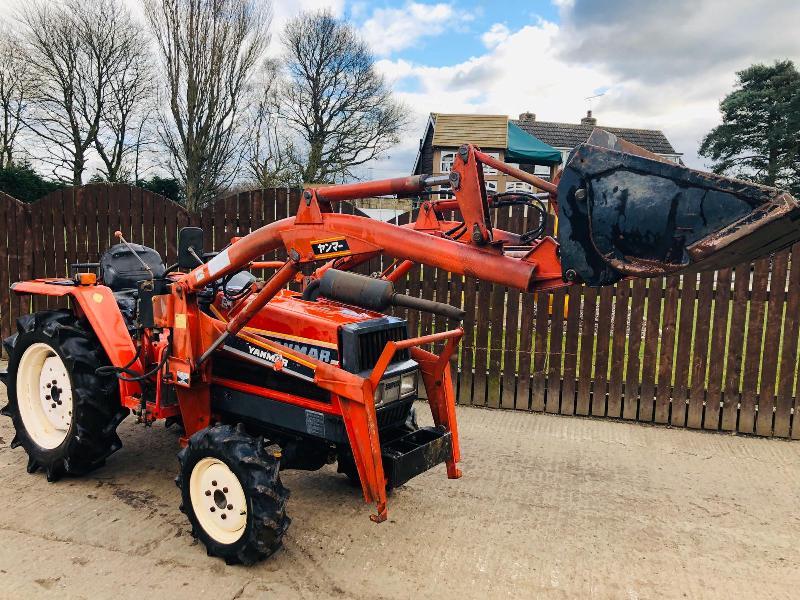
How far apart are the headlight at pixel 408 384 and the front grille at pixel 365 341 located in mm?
117

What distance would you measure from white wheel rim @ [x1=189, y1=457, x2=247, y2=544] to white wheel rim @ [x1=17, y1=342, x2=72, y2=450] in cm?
156

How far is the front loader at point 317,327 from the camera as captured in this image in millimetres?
2254

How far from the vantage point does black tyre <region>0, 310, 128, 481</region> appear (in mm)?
4105

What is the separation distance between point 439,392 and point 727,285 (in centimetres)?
333

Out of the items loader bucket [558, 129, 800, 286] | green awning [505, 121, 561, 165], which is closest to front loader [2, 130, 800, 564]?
loader bucket [558, 129, 800, 286]

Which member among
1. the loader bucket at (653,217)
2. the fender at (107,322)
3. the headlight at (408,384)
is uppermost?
the loader bucket at (653,217)

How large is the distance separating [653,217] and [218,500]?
2.61 metres

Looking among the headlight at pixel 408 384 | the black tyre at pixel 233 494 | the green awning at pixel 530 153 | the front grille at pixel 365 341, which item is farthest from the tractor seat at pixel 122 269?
the green awning at pixel 530 153

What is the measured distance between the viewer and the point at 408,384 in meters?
3.69

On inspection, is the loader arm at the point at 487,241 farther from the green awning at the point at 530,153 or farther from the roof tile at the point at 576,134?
the roof tile at the point at 576,134

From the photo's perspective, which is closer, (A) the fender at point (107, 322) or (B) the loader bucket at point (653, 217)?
(B) the loader bucket at point (653, 217)

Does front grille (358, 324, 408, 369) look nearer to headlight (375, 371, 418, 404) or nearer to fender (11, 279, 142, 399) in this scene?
headlight (375, 371, 418, 404)

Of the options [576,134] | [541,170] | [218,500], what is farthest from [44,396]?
[576,134]

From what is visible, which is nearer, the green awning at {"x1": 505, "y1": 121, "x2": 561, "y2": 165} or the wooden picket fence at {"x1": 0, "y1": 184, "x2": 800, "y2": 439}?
the wooden picket fence at {"x1": 0, "y1": 184, "x2": 800, "y2": 439}
